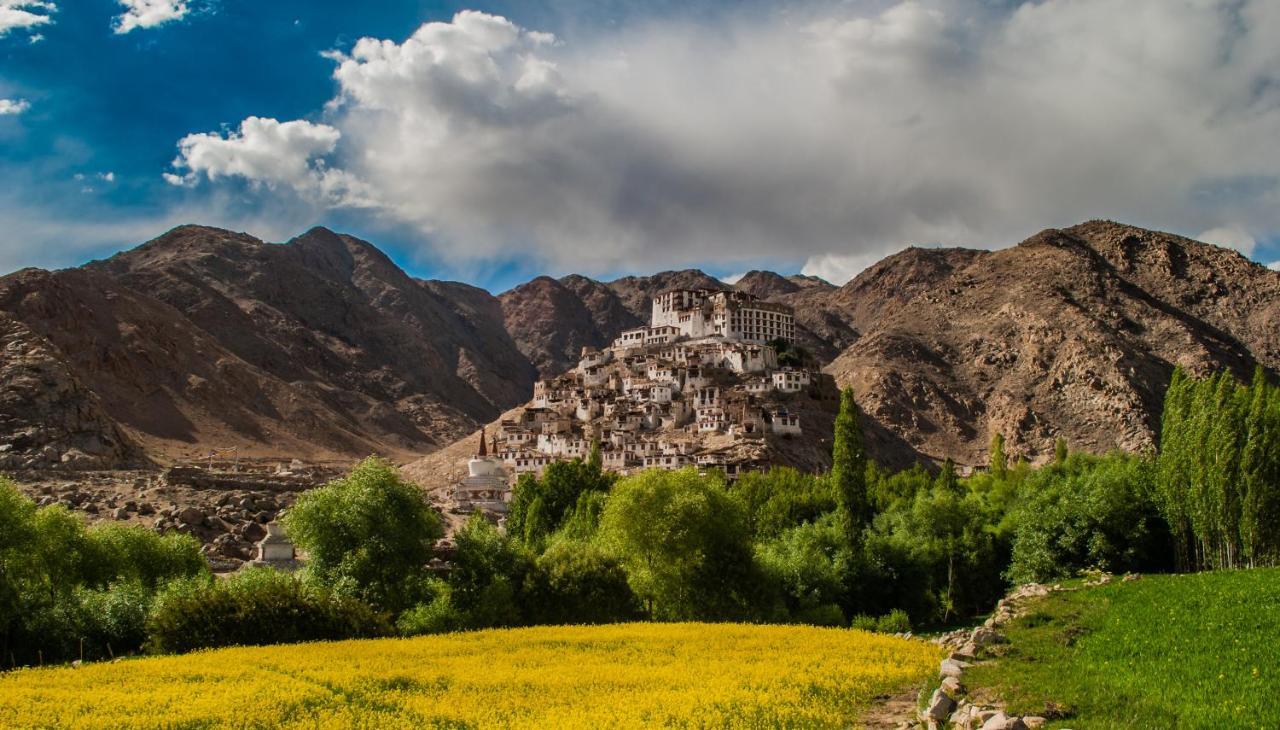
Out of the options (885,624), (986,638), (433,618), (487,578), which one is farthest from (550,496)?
(986,638)

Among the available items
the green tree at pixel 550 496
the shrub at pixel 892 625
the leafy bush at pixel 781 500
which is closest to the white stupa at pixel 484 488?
the green tree at pixel 550 496

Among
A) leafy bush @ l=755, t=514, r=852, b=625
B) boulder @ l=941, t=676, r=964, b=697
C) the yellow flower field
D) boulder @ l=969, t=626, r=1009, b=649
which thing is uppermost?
boulder @ l=941, t=676, r=964, b=697

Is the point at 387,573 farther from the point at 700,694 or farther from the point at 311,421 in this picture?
the point at 311,421

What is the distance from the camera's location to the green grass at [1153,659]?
14.9 metres

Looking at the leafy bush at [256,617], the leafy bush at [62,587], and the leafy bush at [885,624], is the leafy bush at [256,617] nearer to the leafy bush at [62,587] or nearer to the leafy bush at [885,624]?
the leafy bush at [62,587]

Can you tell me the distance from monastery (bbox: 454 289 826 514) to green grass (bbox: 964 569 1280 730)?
78403mm

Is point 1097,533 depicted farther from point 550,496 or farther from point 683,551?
point 550,496

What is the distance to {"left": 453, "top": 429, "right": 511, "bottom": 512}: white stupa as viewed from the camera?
355 feet

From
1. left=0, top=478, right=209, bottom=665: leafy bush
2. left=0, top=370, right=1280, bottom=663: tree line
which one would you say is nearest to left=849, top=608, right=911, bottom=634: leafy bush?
left=0, top=370, right=1280, bottom=663: tree line

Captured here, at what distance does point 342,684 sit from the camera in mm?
22656

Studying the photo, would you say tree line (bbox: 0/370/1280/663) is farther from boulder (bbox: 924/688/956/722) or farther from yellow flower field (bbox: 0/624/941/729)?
boulder (bbox: 924/688/956/722)

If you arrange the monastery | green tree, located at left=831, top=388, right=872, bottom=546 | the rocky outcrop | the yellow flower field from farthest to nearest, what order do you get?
the rocky outcrop
the monastery
green tree, located at left=831, top=388, right=872, bottom=546
the yellow flower field

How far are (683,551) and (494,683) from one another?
2218 centimetres

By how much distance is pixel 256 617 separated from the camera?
3244 cm
